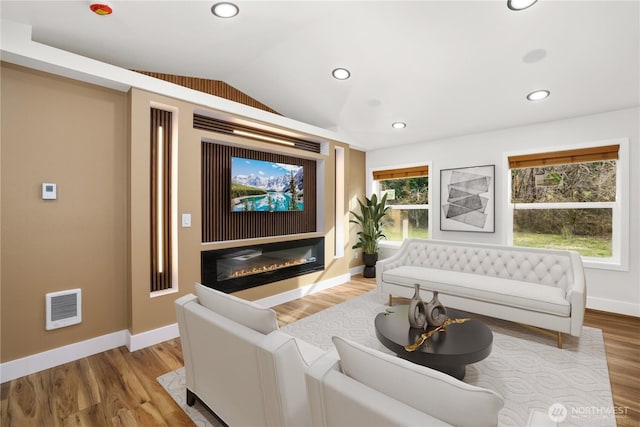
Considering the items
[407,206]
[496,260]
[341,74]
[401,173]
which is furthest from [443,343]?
[401,173]

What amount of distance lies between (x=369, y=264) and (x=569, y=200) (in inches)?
121

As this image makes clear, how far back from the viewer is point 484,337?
2184 mm

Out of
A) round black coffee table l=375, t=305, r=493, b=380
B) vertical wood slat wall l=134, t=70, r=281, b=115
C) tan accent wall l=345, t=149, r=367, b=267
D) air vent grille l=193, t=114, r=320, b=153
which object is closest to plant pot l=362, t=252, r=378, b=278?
tan accent wall l=345, t=149, r=367, b=267

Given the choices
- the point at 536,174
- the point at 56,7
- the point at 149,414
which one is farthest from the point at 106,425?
the point at 536,174

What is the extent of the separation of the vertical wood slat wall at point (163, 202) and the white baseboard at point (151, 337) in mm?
400

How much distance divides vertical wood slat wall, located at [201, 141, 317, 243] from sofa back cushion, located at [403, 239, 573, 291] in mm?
1976

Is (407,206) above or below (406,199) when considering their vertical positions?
below

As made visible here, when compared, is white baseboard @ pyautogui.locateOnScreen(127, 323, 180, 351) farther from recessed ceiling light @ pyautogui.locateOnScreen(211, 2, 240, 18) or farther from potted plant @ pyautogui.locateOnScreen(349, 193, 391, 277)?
potted plant @ pyautogui.locateOnScreen(349, 193, 391, 277)

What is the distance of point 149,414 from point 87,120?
2.47 metres

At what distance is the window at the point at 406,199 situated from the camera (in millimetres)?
5285

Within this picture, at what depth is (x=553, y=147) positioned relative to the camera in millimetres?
3906

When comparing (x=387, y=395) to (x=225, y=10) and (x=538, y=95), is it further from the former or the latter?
(x=538, y=95)

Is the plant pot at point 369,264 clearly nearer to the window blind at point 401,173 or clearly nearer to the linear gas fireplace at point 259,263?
the linear gas fireplace at point 259,263

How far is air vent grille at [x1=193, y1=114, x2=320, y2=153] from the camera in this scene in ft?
11.0
